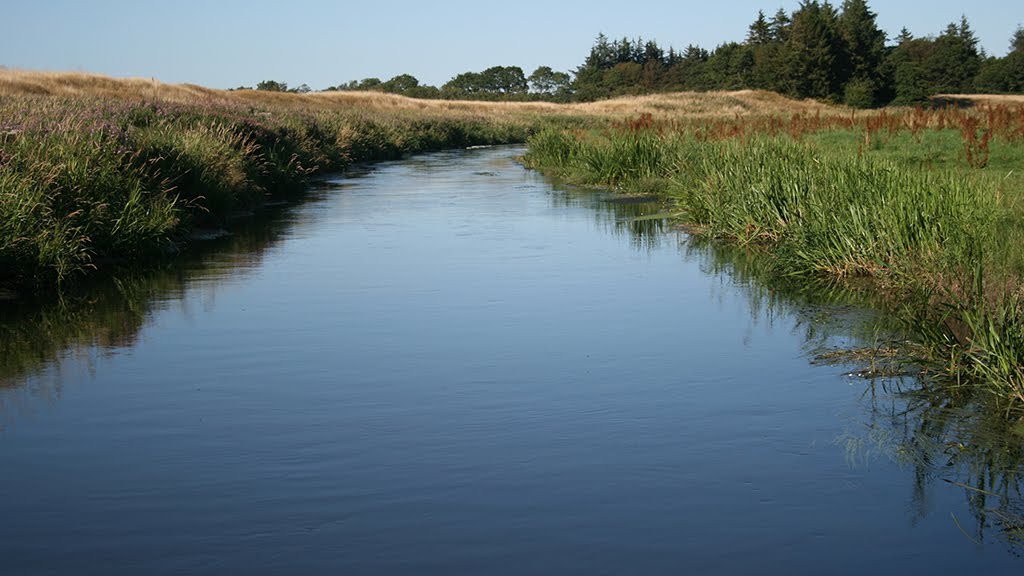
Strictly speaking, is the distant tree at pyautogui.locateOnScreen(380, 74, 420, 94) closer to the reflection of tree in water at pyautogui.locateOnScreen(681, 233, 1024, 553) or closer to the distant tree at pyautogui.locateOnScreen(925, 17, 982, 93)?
the distant tree at pyautogui.locateOnScreen(925, 17, 982, 93)

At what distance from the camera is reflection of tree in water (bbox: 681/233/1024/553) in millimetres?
5422

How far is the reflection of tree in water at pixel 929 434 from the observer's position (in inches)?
213

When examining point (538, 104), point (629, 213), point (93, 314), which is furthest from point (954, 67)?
point (93, 314)

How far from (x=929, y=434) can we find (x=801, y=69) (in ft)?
245

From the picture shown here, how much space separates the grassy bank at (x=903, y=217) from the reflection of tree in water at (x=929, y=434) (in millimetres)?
262

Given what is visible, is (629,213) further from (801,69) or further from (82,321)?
(801,69)

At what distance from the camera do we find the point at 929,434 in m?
6.52

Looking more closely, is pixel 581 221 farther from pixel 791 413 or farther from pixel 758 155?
pixel 791 413

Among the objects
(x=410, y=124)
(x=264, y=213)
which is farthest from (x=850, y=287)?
(x=410, y=124)

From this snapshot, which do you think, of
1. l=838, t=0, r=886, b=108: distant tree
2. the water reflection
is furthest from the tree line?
the water reflection

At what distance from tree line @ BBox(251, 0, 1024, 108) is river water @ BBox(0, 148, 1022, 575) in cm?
6161

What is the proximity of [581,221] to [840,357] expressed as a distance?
34.9 ft

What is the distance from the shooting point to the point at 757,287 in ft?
38.8

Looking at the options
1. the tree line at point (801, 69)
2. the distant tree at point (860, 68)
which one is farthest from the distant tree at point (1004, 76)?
the distant tree at point (860, 68)
